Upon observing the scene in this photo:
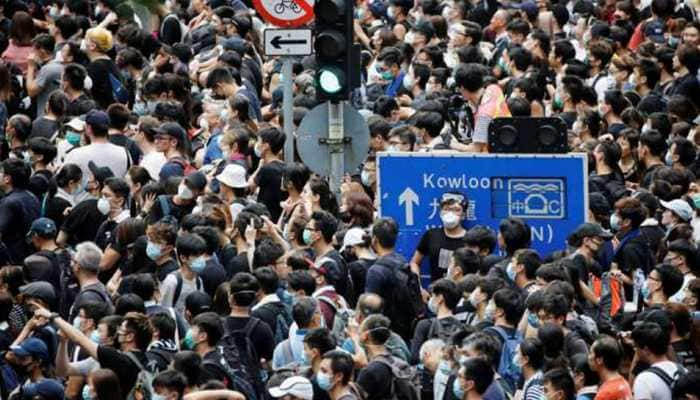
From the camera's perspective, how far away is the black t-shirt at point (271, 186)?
1852 cm

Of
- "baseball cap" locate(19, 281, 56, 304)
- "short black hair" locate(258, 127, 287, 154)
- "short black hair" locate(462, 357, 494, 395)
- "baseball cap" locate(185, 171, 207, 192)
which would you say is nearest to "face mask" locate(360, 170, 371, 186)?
"short black hair" locate(258, 127, 287, 154)

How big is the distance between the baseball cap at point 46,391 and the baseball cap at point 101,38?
8.61 metres

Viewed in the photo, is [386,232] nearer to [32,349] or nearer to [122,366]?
[122,366]

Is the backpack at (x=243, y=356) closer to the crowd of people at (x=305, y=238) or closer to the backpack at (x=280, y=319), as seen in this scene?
the crowd of people at (x=305, y=238)

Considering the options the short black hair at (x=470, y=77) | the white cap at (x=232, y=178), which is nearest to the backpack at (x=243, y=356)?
the white cap at (x=232, y=178)

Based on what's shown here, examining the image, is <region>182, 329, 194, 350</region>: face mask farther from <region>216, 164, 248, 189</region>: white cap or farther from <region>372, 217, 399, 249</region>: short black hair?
<region>216, 164, 248, 189</region>: white cap

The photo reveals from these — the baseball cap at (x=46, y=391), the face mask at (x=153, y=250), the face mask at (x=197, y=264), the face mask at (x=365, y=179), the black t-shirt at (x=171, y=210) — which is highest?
the face mask at (x=365, y=179)

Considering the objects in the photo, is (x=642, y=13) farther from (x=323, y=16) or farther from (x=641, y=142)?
(x=323, y=16)

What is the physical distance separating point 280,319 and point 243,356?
2.68 feet

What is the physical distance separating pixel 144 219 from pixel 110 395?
4037 millimetres

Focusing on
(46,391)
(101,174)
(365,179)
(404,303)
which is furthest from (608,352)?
(365,179)

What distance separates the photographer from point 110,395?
12.9 m

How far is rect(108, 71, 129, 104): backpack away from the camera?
71.8 feet

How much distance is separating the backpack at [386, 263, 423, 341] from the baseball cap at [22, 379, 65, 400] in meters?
3.13
